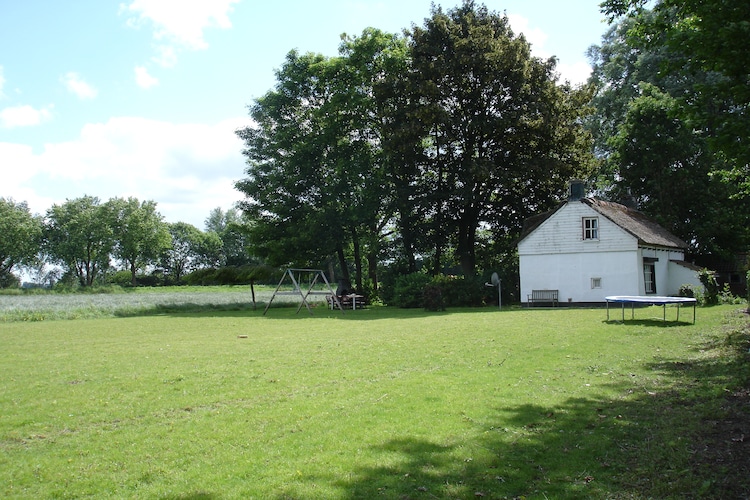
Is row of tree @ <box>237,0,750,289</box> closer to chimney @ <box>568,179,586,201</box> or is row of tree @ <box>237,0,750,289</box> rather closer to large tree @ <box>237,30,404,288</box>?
large tree @ <box>237,30,404,288</box>

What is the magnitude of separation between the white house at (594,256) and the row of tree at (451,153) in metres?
3.15

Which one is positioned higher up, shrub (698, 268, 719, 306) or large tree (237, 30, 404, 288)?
large tree (237, 30, 404, 288)

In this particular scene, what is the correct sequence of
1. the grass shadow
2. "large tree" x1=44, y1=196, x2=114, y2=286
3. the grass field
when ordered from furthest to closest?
1. "large tree" x1=44, y1=196, x2=114, y2=286
2. the grass field
3. the grass shadow

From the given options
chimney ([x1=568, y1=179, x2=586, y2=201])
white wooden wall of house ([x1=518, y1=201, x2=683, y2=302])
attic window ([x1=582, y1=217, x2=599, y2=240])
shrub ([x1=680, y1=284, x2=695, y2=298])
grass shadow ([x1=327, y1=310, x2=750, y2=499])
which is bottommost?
grass shadow ([x1=327, y1=310, x2=750, y2=499])

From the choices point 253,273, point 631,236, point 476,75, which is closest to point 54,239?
point 253,273

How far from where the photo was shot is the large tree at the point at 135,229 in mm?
85500

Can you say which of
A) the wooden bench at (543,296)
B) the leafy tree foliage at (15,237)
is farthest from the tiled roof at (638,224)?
the leafy tree foliage at (15,237)

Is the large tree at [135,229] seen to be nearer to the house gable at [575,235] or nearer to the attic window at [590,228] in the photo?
the house gable at [575,235]

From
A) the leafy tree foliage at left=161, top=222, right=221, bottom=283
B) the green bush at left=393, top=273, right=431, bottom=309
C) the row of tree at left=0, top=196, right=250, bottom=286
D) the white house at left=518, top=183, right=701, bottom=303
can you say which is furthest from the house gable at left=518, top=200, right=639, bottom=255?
the leafy tree foliage at left=161, top=222, right=221, bottom=283

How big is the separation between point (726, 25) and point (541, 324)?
12684 millimetres

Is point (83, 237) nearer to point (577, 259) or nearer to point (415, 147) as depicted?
point (415, 147)

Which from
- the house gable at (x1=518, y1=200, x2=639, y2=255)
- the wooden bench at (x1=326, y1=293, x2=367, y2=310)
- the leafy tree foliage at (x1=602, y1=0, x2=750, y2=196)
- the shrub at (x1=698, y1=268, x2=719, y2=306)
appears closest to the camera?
the leafy tree foliage at (x1=602, y1=0, x2=750, y2=196)

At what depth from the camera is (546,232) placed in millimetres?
35594

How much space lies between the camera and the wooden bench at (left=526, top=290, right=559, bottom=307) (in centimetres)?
3503
